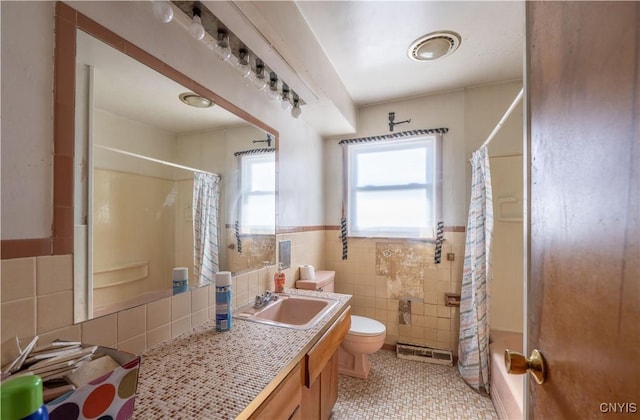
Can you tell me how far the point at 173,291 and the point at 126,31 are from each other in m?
0.98

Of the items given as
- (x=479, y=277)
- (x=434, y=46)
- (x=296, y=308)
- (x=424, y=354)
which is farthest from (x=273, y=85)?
(x=424, y=354)

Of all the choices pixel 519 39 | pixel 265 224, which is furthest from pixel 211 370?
pixel 519 39

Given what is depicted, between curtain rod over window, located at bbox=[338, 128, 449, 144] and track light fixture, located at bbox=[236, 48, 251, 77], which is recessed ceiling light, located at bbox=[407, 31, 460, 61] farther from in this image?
track light fixture, located at bbox=[236, 48, 251, 77]

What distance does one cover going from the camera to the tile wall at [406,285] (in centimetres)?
230

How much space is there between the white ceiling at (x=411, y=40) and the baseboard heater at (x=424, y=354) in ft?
7.77

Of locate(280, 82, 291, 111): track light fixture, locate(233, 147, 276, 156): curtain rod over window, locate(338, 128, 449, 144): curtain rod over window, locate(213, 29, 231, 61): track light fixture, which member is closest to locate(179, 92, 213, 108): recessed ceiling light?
locate(213, 29, 231, 61): track light fixture

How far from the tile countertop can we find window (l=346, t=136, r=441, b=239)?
157 centimetres

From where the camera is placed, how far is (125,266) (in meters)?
0.91

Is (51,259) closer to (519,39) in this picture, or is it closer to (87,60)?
(87,60)

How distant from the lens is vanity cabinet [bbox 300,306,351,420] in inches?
39.6

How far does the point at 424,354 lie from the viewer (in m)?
2.31

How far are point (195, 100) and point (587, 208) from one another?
1374mm

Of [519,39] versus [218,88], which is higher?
[519,39]

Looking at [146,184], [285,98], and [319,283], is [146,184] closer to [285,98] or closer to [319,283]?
[285,98]
